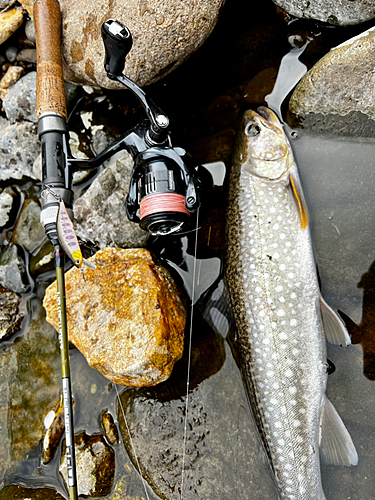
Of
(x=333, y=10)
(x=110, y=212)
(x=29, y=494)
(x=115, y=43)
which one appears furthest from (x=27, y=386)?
(x=333, y=10)

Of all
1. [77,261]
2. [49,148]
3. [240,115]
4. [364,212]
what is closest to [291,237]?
[364,212]

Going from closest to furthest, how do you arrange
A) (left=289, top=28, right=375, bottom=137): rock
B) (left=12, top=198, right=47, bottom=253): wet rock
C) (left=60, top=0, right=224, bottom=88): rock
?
1. (left=289, top=28, right=375, bottom=137): rock
2. (left=60, top=0, right=224, bottom=88): rock
3. (left=12, top=198, right=47, bottom=253): wet rock

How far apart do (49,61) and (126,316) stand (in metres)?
1.62

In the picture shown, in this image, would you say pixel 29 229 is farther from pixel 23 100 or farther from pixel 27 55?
pixel 27 55

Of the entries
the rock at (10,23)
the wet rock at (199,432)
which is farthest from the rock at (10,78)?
the wet rock at (199,432)

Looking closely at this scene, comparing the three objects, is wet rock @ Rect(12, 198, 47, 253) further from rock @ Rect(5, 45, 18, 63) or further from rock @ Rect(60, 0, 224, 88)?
rock @ Rect(5, 45, 18, 63)

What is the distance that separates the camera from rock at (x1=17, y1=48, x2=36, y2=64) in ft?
10.0

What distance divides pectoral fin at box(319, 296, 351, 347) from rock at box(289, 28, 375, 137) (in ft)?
3.61

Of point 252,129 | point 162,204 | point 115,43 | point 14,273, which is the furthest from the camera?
point 14,273

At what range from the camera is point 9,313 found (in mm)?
2809

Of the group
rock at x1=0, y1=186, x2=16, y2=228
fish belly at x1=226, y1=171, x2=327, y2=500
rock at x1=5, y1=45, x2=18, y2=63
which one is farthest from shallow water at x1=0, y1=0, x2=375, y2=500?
rock at x1=5, y1=45, x2=18, y2=63

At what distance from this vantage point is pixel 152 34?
7.61 ft

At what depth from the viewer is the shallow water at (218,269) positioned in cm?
232

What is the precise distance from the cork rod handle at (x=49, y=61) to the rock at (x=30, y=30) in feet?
2.17
